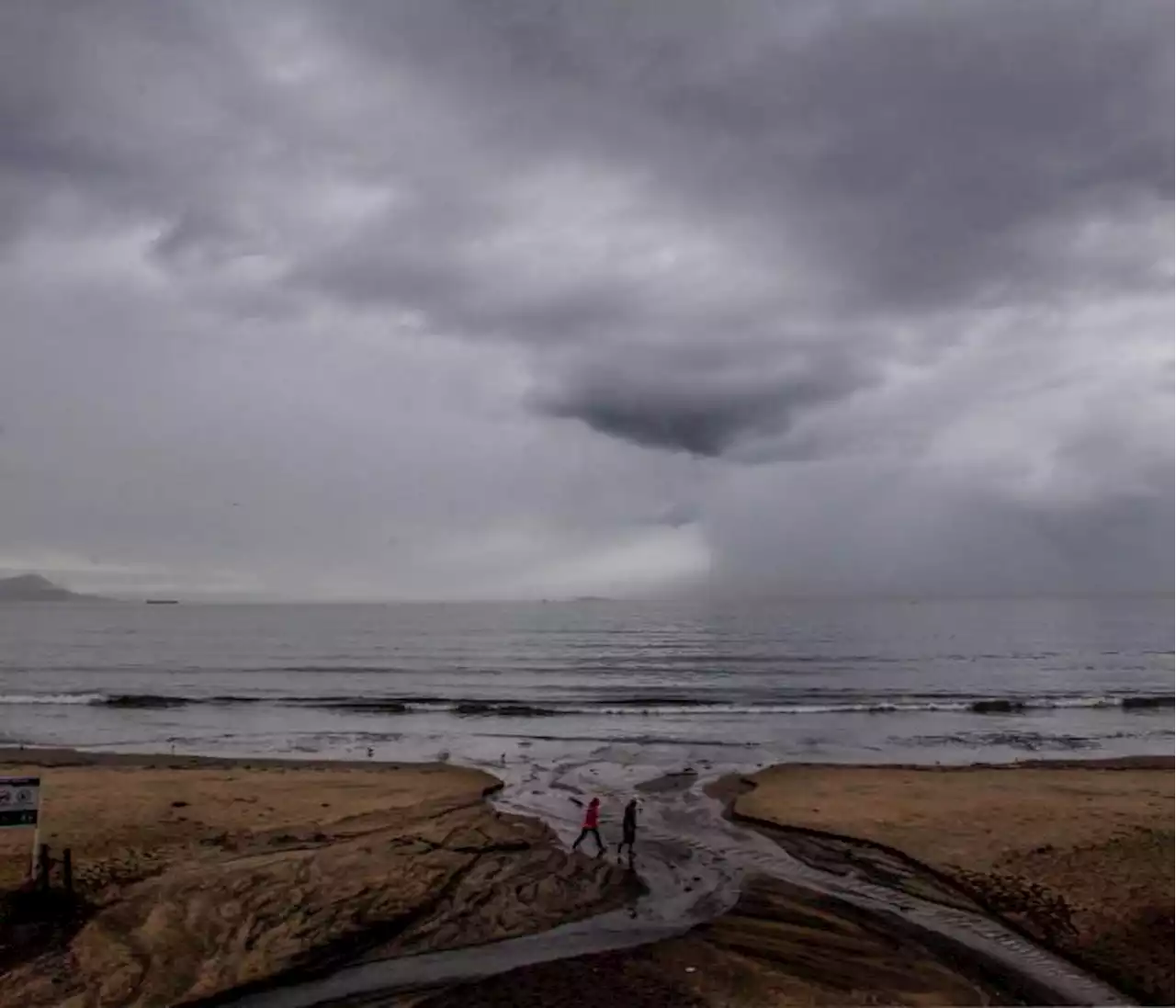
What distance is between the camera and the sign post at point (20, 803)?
16.7m

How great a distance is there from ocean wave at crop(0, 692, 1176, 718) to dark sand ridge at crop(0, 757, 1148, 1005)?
34.9 meters

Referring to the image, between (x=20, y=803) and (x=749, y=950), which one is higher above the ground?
(x=20, y=803)

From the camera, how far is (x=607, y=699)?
62.2 metres

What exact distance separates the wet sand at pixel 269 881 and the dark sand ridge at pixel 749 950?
0.30m

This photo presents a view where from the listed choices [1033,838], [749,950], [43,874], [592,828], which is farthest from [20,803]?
[1033,838]

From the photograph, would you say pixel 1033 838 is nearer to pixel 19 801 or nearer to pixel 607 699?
pixel 19 801

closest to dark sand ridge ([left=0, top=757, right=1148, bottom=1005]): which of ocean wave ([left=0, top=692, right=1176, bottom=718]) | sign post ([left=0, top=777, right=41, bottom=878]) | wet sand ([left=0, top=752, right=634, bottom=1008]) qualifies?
wet sand ([left=0, top=752, right=634, bottom=1008])

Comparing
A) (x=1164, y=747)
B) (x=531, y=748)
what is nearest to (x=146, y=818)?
(x=531, y=748)

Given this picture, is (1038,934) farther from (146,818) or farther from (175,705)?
(175,705)

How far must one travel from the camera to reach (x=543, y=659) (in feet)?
318

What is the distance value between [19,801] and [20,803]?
0.04m

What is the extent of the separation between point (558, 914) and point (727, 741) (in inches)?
1106

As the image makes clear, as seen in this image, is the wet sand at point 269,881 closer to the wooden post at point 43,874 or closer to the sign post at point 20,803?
the wooden post at point 43,874

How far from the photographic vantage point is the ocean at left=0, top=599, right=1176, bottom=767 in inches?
1731
